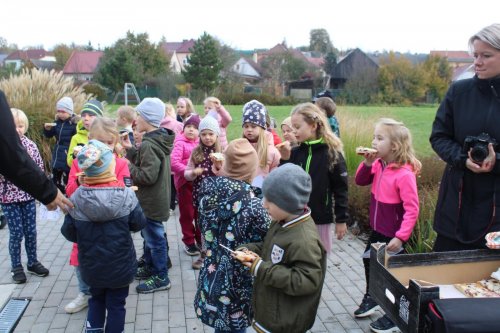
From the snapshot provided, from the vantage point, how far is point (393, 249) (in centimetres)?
334

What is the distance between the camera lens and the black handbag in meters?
1.71

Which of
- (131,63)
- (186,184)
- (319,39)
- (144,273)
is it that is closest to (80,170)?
(144,273)

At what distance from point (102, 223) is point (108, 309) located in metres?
0.72

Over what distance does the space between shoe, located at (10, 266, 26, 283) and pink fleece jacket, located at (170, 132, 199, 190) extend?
73.1 inches

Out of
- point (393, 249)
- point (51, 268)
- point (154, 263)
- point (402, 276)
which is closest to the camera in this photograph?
point (402, 276)

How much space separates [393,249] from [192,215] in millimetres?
2664

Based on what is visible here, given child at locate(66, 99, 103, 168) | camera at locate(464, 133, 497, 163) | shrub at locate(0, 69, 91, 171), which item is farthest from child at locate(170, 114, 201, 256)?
shrub at locate(0, 69, 91, 171)

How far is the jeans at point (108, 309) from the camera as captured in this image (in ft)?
11.0

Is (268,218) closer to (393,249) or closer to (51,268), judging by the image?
(393,249)

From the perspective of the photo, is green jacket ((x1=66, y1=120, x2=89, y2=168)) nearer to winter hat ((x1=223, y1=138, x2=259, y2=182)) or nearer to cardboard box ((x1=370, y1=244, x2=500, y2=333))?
winter hat ((x1=223, y1=138, x2=259, y2=182))

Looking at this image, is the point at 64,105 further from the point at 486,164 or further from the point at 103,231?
the point at 486,164

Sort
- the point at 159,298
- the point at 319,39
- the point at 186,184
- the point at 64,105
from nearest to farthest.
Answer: the point at 159,298 < the point at 186,184 < the point at 64,105 < the point at 319,39

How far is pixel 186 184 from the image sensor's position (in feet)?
17.2

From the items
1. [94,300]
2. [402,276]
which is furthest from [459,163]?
[94,300]
